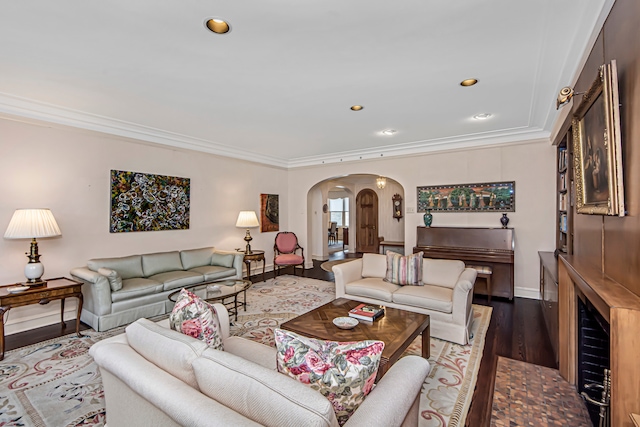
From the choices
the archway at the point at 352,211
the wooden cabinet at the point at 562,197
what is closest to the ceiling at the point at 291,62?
the wooden cabinet at the point at 562,197

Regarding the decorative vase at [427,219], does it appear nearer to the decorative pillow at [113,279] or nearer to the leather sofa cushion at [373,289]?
the leather sofa cushion at [373,289]

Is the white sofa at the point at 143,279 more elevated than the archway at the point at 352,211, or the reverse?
the archway at the point at 352,211

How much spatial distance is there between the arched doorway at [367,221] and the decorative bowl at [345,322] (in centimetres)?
749

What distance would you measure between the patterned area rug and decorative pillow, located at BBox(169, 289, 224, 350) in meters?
0.99

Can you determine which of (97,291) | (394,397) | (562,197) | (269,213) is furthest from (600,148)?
(269,213)

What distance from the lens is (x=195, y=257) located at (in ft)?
16.6

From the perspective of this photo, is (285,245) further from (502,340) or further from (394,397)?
(394,397)

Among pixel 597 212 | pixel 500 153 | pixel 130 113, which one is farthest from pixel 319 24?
pixel 500 153

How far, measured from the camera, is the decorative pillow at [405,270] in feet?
12.5

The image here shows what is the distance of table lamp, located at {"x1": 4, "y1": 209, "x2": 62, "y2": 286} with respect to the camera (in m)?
3.25

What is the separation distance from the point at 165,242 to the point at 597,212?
535cm

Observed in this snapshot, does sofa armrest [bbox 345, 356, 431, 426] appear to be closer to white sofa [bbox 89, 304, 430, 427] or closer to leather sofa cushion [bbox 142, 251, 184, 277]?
white sofa [bbox 89, 304, 430, 427]

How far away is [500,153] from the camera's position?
5066 millimetres

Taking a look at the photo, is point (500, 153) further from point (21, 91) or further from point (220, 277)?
point (21, 91)
